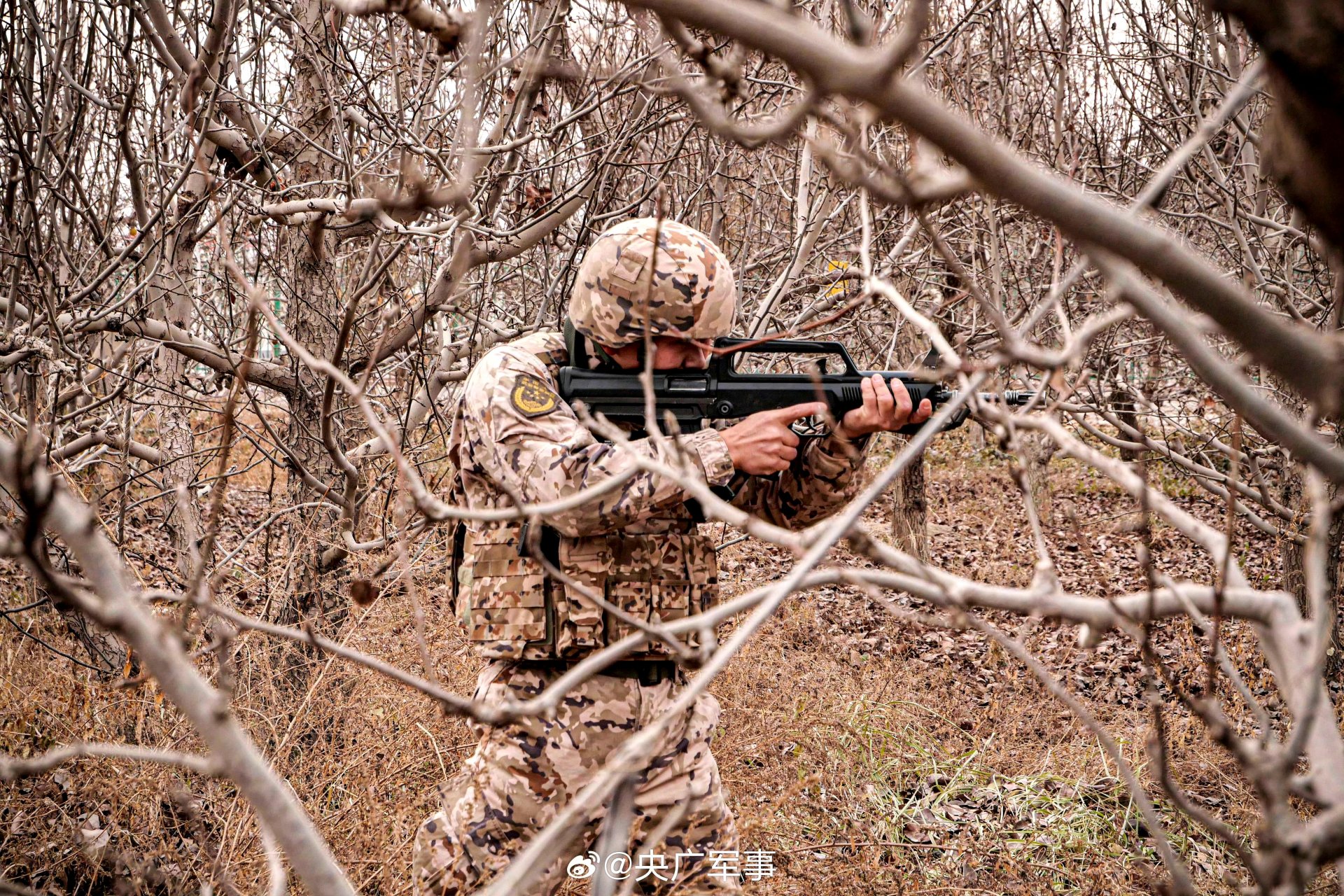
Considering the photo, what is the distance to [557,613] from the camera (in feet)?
9.59

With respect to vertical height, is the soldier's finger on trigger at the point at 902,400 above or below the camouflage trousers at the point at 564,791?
above

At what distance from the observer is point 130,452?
4.62 meters

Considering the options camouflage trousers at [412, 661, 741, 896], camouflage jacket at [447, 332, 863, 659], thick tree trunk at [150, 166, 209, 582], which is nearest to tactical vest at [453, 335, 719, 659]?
camouflage jacket at [447, 332, 863, 659]

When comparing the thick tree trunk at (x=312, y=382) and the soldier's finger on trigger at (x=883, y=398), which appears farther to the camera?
the thick tree trunk at (x=312, y=382)

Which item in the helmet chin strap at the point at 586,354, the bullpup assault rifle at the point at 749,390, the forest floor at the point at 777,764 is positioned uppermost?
the helmet chin strap at the point at 586,354

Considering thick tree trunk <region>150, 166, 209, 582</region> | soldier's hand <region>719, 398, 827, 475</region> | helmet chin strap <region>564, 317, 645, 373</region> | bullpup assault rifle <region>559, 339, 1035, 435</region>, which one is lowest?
soldier's hand <region>719, 398, 827, 475</region>

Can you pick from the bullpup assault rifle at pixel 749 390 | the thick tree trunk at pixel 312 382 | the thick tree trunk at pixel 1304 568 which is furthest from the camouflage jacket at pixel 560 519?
the thick tree trunk at pixel 1304 568

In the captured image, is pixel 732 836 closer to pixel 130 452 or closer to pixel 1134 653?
pixel 130 452

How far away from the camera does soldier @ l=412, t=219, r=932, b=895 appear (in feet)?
9.16

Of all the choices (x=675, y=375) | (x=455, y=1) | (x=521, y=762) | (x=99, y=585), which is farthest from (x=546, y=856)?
(x=455, y=1)

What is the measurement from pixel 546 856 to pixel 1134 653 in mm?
7250

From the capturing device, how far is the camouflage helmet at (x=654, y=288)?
2.85 meters

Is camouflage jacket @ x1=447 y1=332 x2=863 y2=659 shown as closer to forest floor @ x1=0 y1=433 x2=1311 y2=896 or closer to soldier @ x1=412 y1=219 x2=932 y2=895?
soldier @ x1=412 y1=219 x2=932 y2=895

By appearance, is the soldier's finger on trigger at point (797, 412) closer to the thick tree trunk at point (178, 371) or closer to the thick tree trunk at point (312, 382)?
the thick tree trunk at point (178, 371)
